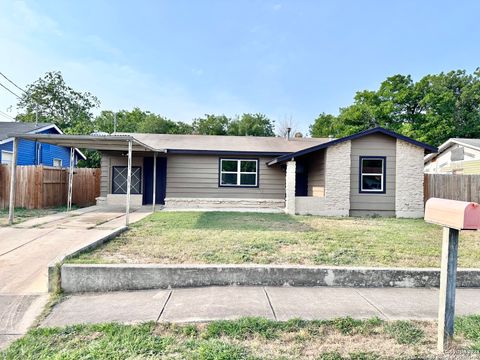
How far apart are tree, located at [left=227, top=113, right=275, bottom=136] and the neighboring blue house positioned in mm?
20474

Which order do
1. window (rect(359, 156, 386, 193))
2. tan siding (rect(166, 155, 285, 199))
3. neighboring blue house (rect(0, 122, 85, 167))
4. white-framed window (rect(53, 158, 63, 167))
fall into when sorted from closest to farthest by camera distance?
window (rect(359, 156, 386, 193))
tan siding (rect(166, 155, 285, 199))
neighboring blue house (rect(0, 122, 85, 167))
white-framed window (rect(53, 158, 63, 167))

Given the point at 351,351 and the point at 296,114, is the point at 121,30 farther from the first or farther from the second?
the point at 296,114

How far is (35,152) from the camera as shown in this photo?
18047mm

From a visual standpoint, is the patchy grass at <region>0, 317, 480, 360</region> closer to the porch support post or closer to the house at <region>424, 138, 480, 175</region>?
the porch support post

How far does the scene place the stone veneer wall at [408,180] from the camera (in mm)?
11383

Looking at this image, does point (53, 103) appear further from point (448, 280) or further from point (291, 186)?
point (448, 280)

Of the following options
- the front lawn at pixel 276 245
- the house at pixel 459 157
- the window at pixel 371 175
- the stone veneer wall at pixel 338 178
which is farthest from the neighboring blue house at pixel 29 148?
the house at pixel 459 157

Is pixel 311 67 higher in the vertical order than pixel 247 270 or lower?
higher

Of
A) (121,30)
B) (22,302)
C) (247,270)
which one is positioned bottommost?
(22,302)

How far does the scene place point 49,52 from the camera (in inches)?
699

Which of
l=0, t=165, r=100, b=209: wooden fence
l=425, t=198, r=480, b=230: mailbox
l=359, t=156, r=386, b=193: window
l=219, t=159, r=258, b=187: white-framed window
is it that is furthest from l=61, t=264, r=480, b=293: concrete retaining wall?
l=0, t=165, r=100, b=209: wooden fence

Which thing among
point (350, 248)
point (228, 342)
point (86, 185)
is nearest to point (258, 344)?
point (228, 342)

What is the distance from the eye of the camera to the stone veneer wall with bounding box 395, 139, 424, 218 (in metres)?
11.4

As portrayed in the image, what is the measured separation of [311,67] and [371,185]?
41.3ft
